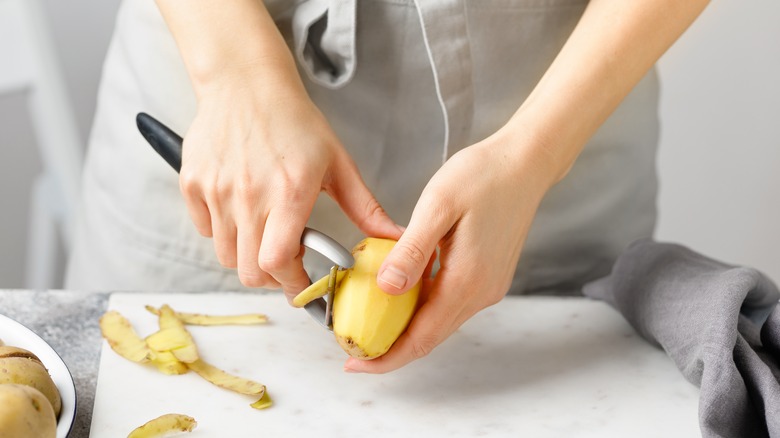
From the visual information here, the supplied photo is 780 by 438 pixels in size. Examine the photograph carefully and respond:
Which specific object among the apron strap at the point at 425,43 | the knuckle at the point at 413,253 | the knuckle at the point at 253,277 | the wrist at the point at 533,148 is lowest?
the knuckle at the point at 253,277

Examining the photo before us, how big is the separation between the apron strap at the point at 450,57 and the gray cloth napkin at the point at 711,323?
0.20 m

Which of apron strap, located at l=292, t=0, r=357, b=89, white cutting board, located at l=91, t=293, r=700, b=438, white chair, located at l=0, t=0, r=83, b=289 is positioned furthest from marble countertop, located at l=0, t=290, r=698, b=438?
white chair, located at l=0, t=0, r=83, b=289

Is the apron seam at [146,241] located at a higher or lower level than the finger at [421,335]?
lower

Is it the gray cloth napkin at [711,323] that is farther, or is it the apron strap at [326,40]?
the apron strap at [326,40]

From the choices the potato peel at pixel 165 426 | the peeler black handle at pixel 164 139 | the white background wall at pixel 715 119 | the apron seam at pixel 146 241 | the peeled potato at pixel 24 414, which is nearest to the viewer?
the peeled potato at pixel 24 414

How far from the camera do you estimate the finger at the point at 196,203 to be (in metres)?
0.69

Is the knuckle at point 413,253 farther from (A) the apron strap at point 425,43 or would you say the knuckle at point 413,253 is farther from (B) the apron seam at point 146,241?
(B) the apron seam at point 146,241

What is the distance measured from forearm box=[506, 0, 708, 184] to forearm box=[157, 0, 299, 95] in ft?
0.64

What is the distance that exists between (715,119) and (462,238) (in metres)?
1.04

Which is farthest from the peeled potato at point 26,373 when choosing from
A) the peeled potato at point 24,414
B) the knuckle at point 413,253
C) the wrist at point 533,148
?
the wrist at point 533,148

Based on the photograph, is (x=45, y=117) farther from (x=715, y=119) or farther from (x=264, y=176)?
(x=715, y=119)

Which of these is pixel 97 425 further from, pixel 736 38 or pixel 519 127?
pixel 736 38

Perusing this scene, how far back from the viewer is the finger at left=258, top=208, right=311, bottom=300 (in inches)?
25.6

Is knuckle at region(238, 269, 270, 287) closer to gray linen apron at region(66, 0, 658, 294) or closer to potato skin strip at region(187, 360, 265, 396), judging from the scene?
potato skin strip at region(187, 360, 265, 396)
